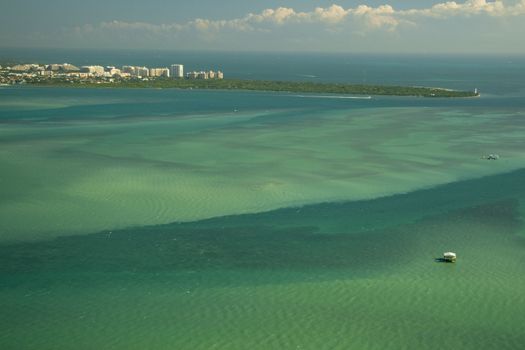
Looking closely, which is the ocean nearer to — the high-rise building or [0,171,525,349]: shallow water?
[0,171,525,349]: shallow water

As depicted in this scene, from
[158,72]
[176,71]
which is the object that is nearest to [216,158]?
[158,72]

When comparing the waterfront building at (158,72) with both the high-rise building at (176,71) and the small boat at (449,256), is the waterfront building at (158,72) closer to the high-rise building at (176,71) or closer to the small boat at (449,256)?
the high-rise building at (176,71)

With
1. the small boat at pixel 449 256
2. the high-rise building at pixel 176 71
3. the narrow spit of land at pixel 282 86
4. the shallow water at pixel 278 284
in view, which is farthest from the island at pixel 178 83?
the small boat at pixel 449 256

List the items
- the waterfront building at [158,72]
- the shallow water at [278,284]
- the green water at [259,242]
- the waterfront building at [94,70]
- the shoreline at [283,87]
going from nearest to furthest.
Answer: the shallow water at [278,284] < the green water at [259,242] < the shoreline at [283,87] < the waterfront building at [94,70] < the waterfront building at [158,72]

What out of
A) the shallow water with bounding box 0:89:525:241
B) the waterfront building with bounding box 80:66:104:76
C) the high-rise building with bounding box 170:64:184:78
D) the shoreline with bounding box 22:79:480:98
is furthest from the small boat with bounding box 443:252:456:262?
the high-rise building with bounding box 170:64:184:78

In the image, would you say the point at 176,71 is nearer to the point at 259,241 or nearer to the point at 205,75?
the point at 205,75

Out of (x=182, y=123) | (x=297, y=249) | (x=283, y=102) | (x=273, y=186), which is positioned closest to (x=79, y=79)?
(x=283, y=102)

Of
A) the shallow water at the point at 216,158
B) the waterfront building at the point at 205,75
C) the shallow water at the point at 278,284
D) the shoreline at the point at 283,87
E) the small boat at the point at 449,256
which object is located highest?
the waterfront building at the point at 205,75
